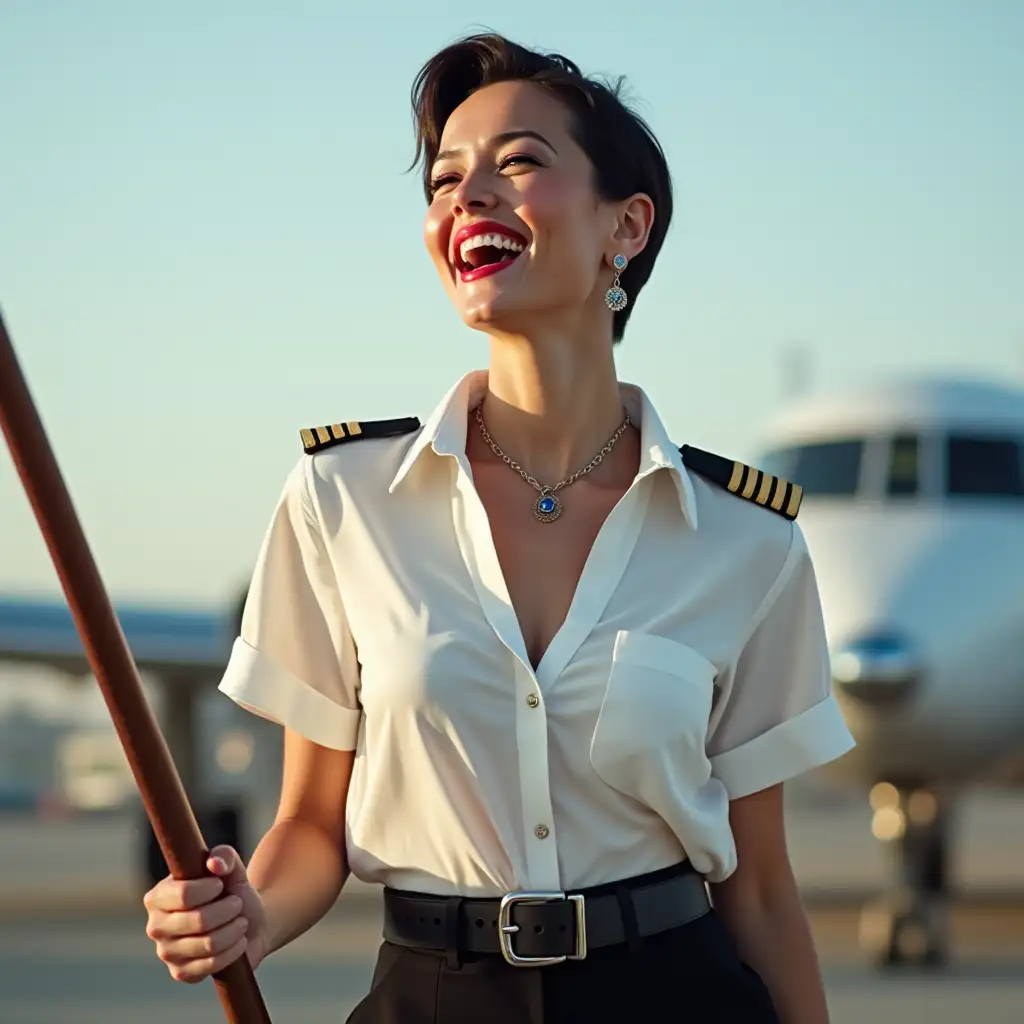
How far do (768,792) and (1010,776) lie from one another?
1092cm

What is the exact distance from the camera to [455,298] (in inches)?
92.7

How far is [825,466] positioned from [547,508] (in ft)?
26.6

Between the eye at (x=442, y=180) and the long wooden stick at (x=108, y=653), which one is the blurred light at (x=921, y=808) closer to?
the eye at (x=442, y=180)

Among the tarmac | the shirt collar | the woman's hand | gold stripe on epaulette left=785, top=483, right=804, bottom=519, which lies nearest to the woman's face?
the shirt collar

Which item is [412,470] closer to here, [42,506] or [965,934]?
[42,506]

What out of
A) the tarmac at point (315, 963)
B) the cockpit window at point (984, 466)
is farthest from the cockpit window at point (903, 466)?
the tarmac at point (315, 963)

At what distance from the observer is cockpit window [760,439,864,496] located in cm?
1011

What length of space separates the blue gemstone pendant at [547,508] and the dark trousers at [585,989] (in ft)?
1.72

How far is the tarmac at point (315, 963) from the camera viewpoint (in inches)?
332

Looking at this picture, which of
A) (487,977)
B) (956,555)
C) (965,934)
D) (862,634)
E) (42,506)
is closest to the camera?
(42,506)

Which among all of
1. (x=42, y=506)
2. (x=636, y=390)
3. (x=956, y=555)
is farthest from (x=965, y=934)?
(x=42, y=506)

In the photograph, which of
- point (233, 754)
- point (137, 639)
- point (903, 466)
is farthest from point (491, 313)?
point (233, 754)

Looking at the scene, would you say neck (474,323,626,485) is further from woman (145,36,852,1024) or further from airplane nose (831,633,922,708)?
airplane nose (831,633,922,708)

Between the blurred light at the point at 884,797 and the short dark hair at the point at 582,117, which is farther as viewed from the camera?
the blurred light at the point at 884,797
